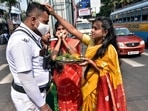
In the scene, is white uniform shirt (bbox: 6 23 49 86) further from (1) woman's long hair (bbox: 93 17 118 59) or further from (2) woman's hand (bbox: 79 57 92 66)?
(1) woman's long hair (bbox: 93 17 118 59)

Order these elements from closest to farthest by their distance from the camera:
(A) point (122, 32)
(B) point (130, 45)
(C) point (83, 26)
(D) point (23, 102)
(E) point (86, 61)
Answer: (D) point (23, 102) → (E) point (86, 61) → (B) point (130, 45) → (A) point (122, 32) → (C) point (83, 26)

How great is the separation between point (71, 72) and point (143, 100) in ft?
9.60

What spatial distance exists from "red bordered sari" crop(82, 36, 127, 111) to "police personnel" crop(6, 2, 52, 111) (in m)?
0.88

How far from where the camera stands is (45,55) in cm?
292

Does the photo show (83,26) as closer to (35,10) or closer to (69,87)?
(69,87)

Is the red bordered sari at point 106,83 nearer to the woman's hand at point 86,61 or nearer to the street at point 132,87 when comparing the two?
the woman's hand at point 86,61

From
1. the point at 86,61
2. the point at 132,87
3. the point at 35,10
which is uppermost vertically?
the point at 35,10

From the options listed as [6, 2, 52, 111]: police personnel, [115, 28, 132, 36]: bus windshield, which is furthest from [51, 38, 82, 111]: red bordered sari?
[115, 28, 132, 36]: bus windshield

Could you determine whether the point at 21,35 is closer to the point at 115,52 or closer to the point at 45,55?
the point at 45,55

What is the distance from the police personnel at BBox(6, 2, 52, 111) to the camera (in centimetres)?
259

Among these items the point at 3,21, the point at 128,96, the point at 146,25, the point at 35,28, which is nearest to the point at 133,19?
the point at 146,25

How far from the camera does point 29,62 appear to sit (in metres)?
2.62

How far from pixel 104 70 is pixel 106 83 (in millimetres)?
164

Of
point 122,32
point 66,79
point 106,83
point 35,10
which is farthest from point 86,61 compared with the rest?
point 122,32
